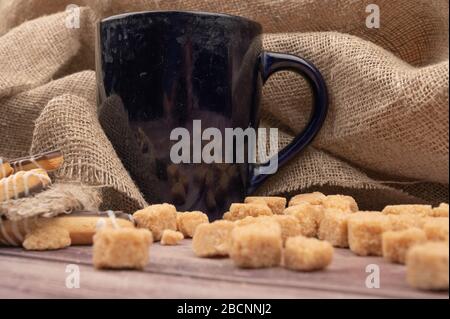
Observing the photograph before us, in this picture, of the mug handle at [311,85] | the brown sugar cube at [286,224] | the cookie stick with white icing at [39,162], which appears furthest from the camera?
the mug handle at [311,85]

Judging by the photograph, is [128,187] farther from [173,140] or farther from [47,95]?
[47,95]

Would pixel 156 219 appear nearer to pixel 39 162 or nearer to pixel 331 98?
pixel 39 162

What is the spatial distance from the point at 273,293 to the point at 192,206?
336 mm

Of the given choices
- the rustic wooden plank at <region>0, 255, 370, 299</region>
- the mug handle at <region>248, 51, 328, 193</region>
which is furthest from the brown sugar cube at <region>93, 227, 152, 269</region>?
the mug handle at <region>248, 51, 328, 193</region>

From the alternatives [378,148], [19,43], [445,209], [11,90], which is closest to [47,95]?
[11,90]

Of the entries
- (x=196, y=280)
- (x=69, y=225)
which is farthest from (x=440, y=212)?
(x=69, y=225)

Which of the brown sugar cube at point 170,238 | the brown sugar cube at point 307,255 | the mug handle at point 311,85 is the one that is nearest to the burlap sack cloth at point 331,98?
the mug handle at point 311,85

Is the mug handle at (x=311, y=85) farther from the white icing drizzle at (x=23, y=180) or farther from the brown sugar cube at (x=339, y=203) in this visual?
the white icing drizzle at (x=23, y=180)

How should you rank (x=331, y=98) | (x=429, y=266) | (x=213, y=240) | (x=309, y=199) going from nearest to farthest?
(x=429, y=266) < (x=213, y=240) < (x=309, y=199) < (x=331, y=98)

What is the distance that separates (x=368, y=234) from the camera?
59 cm

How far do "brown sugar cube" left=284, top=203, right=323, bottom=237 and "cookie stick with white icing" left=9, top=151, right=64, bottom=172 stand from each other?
0.28m

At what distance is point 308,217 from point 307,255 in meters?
0.18

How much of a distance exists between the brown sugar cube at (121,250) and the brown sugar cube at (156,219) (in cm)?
15

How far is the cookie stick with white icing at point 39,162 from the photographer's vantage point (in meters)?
0.73
